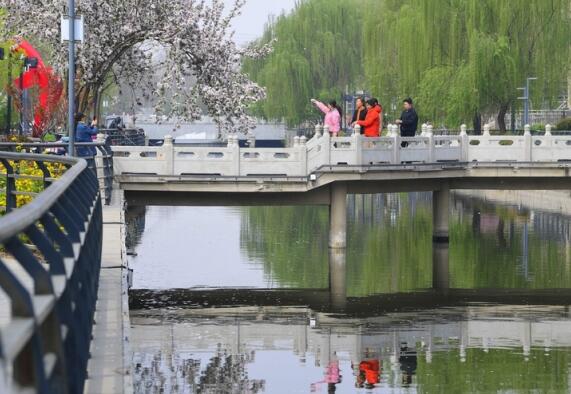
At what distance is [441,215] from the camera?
4075 centimetres

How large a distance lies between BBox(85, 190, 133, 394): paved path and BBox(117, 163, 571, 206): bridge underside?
17083 millimetres

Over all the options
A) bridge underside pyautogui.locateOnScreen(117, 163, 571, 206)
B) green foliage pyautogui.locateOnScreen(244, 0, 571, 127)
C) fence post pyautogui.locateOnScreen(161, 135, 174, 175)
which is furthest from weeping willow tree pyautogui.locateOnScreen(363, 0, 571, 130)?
fence post pyautogui.locateOnScreen(161, 135, 174, 175)

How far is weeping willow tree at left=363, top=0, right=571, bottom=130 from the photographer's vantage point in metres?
54.6

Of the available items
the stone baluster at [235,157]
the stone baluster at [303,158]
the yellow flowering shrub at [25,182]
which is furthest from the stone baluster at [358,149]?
the yellow flowering shrub at [25,182]

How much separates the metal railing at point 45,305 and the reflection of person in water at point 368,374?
11142mm

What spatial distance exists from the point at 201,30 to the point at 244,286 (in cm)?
1549

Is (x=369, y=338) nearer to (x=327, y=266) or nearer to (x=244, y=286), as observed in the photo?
(x=244, y=286)

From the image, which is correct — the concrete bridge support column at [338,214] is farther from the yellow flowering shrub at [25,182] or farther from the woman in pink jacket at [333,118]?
the yellow flowering shrub at [25,182]

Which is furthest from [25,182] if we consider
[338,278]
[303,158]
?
[303,158]

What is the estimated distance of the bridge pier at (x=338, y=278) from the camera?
98.0ft

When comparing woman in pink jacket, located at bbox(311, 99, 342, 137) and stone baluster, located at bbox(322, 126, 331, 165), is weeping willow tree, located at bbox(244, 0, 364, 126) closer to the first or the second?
woman in pink jacket, located at bbox(311, 99, 342, 137)

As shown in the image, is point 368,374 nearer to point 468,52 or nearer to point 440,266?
point 440,266

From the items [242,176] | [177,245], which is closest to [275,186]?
[242,176]

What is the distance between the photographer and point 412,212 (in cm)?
5797
